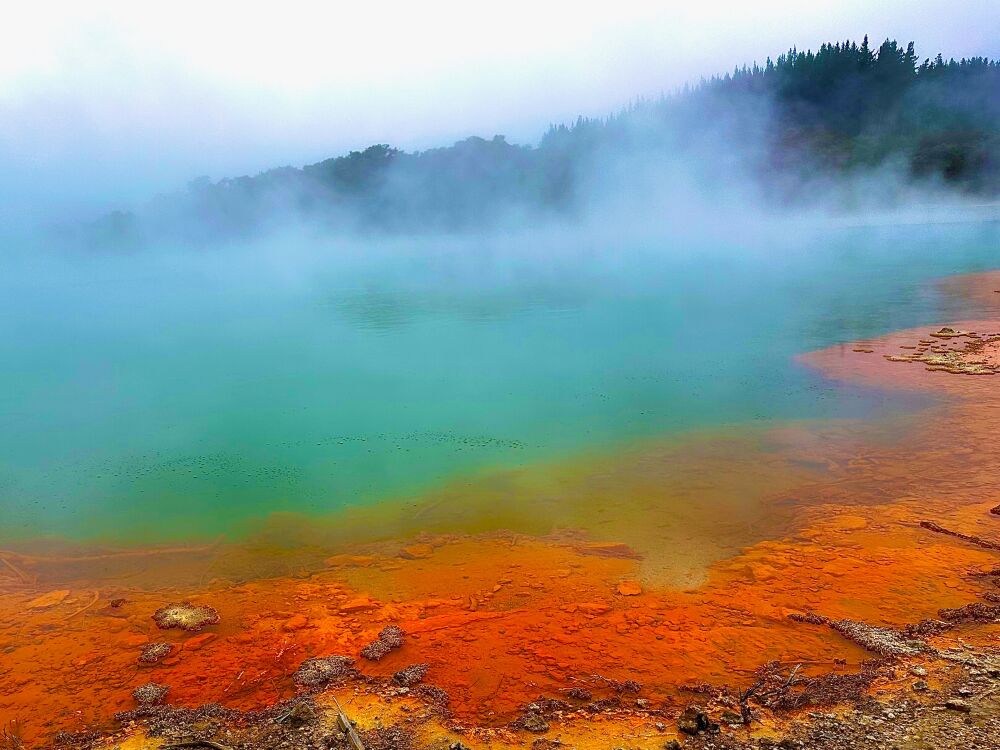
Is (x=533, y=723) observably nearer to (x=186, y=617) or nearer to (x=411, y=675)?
(x=411, y=675)

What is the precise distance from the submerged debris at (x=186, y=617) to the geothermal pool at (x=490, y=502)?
9cm

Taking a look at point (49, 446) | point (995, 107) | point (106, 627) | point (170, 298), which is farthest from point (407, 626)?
point (995, 107)

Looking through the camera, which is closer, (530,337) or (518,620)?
(518,620)

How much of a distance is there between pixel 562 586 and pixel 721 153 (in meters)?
74.6

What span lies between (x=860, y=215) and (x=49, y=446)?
5829cm

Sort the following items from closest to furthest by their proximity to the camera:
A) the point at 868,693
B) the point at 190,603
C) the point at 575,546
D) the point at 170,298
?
the point at 868,693 → the point at 190,603 → the point at 575,546 → the point at 170,298

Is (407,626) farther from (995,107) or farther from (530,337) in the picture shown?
(995,107)

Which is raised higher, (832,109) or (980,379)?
(832,109)

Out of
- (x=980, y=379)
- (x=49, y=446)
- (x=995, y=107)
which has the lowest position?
(x=980, y=379)

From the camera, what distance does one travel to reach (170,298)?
28.2 meters

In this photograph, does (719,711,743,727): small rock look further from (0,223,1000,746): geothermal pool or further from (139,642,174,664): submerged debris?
(139,642,174,664): submerged debris

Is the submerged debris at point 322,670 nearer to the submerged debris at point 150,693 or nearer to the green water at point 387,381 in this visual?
the submerged debris at point 150,693

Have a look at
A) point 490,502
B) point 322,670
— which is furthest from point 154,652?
point 490,502

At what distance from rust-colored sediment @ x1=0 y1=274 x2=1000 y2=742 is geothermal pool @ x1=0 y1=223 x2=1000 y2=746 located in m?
0.03
